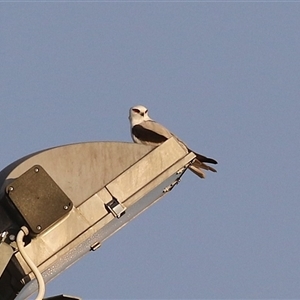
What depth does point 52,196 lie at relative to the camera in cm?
256

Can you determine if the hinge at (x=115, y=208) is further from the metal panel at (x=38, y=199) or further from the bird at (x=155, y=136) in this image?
the bird at (x=155, y=136)

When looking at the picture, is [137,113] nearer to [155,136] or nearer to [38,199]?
[155,136]

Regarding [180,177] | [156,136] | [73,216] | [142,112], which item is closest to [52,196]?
[73,216]

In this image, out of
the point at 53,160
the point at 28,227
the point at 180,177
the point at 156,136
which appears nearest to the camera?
the point at 28,227

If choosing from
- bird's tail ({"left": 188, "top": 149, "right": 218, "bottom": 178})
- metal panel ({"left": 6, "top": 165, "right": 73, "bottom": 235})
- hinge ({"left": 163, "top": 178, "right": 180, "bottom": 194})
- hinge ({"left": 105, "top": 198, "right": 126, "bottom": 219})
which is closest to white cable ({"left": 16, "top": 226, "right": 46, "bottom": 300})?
metal panel ({"left": 6, "top": 165, "right": 73, "bottom": 235})

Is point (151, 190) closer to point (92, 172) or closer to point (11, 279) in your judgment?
point (92, 172)

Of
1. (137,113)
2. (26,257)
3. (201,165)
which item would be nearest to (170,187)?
(26,257)

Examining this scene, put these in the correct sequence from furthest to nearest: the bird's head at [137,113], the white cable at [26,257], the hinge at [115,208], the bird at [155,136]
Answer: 1. the bird's head at [137,113]
2. the bird at [155,136]
3. the hinge at [115,208]
4. the white cable at [26,257]

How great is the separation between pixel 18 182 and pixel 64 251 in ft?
0.99

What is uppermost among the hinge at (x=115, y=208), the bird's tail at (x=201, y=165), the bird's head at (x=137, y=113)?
the bird's head at (x=137, y=113)

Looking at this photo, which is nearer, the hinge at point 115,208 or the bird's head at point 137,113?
the hinge at point 115,208

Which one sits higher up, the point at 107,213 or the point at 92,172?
the point at 92,172

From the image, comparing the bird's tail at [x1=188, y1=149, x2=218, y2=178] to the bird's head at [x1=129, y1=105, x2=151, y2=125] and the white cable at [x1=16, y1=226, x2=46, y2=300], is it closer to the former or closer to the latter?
the bird's head at [x1=129, y1=105, x2=151, y2=125]

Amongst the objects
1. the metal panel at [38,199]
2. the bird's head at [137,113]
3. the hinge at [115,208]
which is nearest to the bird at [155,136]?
the bird's head at [137,113]
